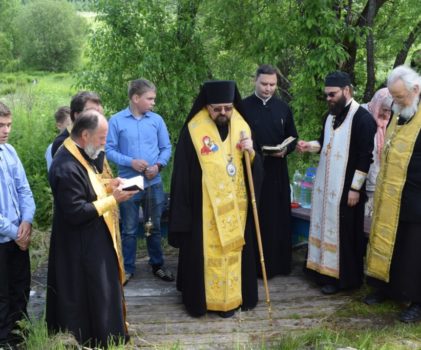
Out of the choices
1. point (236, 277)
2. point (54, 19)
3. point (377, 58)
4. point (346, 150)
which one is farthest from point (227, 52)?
point (54, 19)

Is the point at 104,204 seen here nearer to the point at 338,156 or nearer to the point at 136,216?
the point at 136,216

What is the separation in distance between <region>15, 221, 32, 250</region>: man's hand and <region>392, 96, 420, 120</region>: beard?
3.26 meters

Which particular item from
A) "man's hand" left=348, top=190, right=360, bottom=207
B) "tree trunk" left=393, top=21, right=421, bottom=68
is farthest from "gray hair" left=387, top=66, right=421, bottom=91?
"tree trunk" left=393, top=21, right=421, bottom=68

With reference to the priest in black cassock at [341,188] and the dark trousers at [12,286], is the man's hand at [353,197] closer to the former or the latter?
the priest in black cassock at [341,188]

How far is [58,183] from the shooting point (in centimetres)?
362

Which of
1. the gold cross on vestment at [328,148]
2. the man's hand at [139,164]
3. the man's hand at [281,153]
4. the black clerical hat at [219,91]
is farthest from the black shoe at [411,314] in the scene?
the man's hand at [139,164]

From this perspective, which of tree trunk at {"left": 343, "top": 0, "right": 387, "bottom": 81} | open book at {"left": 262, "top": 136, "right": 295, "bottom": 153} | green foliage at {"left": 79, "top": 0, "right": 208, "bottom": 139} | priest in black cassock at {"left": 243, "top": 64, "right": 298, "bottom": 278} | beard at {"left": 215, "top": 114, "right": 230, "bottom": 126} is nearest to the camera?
beard at {"left": 215, "top": 114, "right": 230, "bottom": 126}

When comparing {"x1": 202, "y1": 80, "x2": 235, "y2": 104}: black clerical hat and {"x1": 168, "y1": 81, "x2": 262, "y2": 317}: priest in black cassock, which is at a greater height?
{"x1": 202, "y1": 80, "x2": 235, "y2": 104}: black clerical hat

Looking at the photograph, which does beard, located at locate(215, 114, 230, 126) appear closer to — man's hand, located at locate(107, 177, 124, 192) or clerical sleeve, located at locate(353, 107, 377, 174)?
man's hand, located at locate(107, 177, 124, 192)

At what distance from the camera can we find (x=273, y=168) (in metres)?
5.62

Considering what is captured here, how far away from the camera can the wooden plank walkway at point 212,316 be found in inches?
170

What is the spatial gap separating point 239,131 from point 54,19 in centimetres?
4006

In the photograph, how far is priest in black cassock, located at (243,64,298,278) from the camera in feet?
18.1

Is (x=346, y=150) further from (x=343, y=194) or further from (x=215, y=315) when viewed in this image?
(x=215, y=315)
